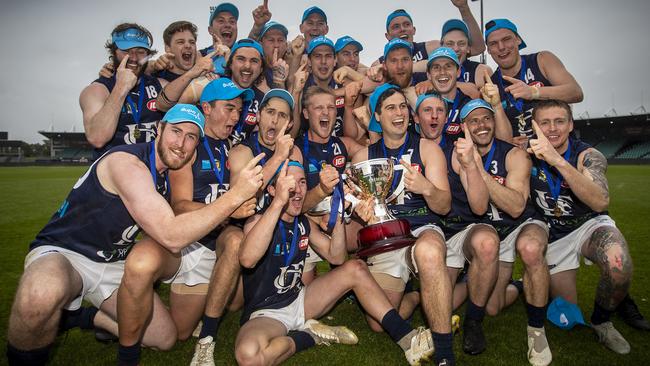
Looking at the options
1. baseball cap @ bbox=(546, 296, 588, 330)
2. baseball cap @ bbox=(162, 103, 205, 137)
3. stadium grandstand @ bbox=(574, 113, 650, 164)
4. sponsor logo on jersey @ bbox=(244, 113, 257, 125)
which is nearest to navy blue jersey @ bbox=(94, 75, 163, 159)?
sponsor logo on jersey @ bbox=(244, 113, 257, 125)

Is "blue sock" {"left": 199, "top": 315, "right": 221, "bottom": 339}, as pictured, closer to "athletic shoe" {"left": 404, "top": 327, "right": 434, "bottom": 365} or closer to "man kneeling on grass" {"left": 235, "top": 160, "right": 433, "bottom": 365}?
"man kneeling on grass" {"left": 235, "top": 160, "right": 433, "bottom": 365}

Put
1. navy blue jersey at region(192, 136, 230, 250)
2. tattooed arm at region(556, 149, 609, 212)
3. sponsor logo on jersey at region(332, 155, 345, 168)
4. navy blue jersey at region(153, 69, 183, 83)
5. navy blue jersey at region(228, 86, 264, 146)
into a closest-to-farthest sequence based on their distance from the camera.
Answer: tattooed arm at region(556, 149, 609, 212), navy blue jersey at region(192, 136, 230, 250), sponsor logo on jersey at region(332, 155, 345, 168), navy blue jersey at region(228, 86, 264, 146), navy blue jersey at region(153, 69, 183, 83)

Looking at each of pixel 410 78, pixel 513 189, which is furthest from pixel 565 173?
pixel 410 78

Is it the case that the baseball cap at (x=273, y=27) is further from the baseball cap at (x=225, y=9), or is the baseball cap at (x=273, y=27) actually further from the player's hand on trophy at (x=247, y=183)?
the player's hand on trophy at (x=247, y=183)

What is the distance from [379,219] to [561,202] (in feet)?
6.75

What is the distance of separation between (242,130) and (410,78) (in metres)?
2.37

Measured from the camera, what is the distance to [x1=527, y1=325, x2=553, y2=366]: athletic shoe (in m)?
3.27

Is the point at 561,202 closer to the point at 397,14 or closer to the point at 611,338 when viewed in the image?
the point at 611,338

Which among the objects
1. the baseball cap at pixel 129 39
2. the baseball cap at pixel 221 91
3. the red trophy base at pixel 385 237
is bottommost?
the red trophy base at pixel 385 237

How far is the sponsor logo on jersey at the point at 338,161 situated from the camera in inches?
193

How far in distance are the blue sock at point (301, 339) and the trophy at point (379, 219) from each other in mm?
877

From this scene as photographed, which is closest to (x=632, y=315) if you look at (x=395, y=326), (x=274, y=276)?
(x=395, y=326)

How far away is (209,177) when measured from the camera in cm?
403

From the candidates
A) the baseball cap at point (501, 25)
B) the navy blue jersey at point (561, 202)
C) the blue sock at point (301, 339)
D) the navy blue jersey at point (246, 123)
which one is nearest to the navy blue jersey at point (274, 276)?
the blue sock at point (301, 339)
